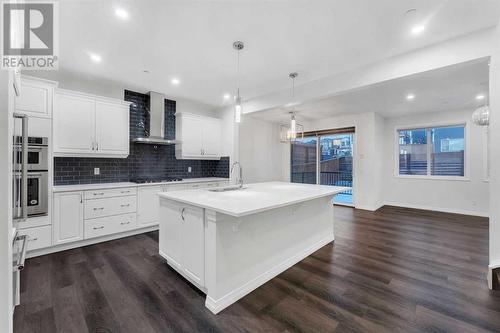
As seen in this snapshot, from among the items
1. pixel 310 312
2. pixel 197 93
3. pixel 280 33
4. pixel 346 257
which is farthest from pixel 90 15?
pixel 346 257

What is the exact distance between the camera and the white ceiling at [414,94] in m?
3.23

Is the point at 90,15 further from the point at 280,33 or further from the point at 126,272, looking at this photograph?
the point at 126,272

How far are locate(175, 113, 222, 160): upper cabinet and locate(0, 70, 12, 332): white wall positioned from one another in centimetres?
361

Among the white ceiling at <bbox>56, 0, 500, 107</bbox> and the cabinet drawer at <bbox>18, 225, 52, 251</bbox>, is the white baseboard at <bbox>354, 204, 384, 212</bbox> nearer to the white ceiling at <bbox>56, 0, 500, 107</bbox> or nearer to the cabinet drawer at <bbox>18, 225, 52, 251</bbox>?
the white ceiling at <bbox>56, 0, 500, 107</bbox>

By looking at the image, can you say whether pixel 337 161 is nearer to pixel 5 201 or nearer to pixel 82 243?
pixel 82 243

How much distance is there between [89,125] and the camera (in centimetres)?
341

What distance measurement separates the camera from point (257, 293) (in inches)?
81.7

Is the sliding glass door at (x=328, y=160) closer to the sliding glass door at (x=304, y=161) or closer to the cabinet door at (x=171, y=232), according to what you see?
the sliding glass door at (x=304, y=161)

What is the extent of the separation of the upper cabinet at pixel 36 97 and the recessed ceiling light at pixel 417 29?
4.44 meters

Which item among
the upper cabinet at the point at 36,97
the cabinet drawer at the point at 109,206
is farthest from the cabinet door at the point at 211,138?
the upper cabinet at the point at 36,97

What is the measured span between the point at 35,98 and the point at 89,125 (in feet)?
2.28

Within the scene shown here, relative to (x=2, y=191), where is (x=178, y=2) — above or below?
above

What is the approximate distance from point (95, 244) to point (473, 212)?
777 centimetres

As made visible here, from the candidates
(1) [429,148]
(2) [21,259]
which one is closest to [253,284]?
(2) [21,259]
